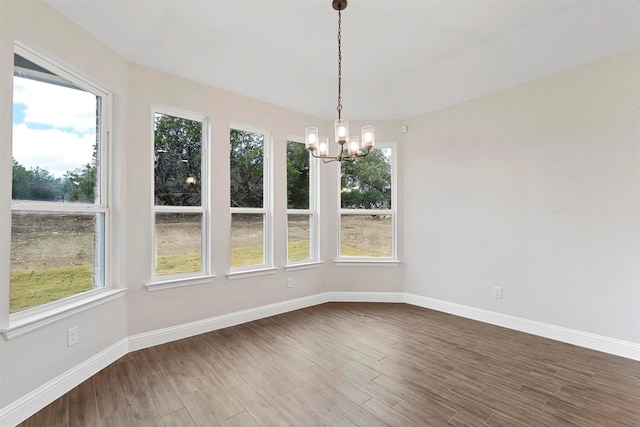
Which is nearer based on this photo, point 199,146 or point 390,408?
point 390,408

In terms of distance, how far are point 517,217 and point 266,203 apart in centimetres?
310

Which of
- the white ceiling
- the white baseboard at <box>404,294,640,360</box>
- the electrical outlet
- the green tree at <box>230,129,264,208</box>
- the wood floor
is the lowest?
the wood floor

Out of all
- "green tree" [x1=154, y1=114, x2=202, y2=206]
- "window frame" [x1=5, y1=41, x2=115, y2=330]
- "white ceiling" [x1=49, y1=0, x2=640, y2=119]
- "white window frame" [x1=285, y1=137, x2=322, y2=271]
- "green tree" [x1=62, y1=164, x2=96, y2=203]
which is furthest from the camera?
"white window frame" [x1=285, y1=137, x2=322, y2=271]

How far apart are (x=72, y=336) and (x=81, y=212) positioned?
3.24 feet

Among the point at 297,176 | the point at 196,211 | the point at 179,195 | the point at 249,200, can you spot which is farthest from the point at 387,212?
the point at 179,195

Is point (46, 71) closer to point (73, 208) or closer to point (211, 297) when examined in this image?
point (73, 208)

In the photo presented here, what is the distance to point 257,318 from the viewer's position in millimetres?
3885

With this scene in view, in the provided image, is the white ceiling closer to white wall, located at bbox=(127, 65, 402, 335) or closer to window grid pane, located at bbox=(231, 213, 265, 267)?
white wall, located at bbox=(127, 65, 402, 335)

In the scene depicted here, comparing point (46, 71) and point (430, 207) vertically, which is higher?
point (46, 71)

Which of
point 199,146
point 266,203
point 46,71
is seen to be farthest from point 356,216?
point 46,71

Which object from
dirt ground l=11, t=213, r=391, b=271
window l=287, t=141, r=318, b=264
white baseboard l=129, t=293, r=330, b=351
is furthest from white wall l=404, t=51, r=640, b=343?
dirt ground l=11, t=213, r=391, b=271

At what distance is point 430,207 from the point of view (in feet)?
14.4

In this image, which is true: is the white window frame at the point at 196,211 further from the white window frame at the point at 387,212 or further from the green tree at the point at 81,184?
the white window frame at the point at 387,212

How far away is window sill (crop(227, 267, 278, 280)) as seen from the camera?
3.67 meters
